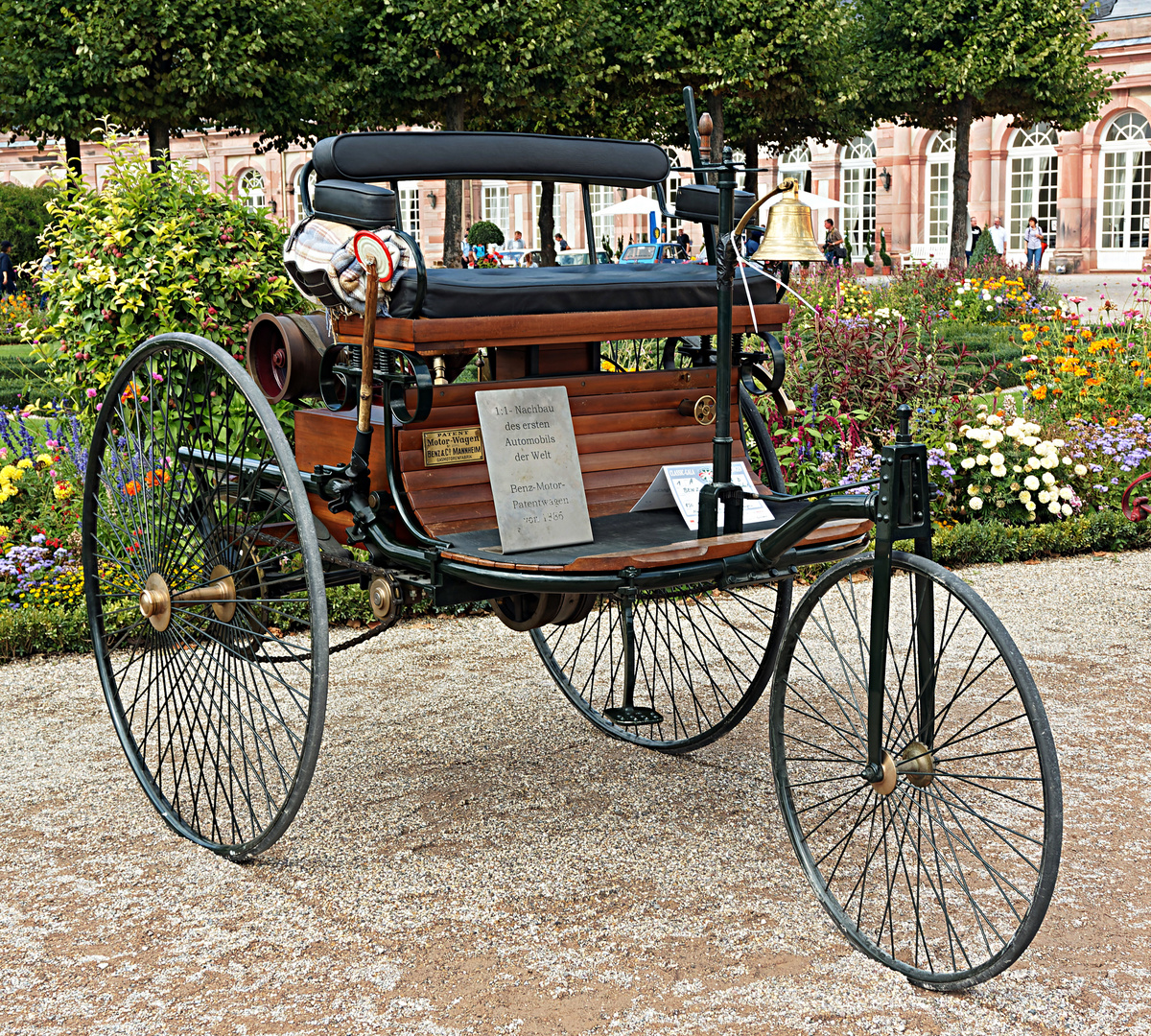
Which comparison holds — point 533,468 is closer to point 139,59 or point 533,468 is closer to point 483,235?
point 139,59

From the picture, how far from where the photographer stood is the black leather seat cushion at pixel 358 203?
11.2 feet

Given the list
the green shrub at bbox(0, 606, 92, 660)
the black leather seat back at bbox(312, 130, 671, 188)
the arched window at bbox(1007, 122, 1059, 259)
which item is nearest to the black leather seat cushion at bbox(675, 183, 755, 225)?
the black leather seat back at bbox(312, 130, 671, 188)

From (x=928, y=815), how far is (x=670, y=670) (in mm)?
A: 1819

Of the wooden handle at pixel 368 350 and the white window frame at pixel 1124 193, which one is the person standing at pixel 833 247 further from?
the wooden handle at pixel 368 350

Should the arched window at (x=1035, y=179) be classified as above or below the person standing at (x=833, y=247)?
above

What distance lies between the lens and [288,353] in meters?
3.78

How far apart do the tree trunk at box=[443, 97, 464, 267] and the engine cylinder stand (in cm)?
1573

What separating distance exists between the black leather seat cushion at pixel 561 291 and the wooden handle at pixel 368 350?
4.4 inches

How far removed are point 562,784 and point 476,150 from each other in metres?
1.93

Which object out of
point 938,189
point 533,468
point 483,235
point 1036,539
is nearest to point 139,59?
point 1036,539

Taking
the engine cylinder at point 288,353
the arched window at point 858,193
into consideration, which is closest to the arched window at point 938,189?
the arched window at point 858,193

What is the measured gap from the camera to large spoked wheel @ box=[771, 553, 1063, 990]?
8.60ft

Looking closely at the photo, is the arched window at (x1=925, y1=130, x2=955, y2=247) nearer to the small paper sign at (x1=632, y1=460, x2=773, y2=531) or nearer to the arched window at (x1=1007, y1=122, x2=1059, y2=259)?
the arched window at (x1=1007, y1=122, x2=1059, y2=259)

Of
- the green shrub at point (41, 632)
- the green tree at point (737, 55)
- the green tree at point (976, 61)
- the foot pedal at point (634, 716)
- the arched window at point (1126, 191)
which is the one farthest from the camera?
the arched window at point (1126, 191)
